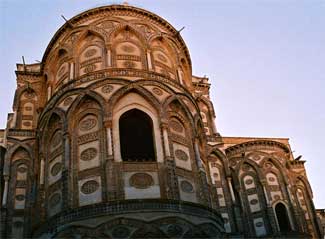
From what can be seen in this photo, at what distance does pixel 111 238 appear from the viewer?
14516 mm

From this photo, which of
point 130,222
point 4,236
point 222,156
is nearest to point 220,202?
point 222,156

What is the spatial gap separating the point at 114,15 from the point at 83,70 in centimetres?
368

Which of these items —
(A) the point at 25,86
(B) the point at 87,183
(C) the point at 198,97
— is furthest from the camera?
(C) the point at 198,97

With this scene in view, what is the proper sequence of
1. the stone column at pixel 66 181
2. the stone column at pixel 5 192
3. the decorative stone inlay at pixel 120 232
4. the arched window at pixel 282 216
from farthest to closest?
the arched window at pixel 282 216 < the stone column at pixel 5 192 < the stone column at pixel 66 181 < the decorative stone inlay at pixel 120 232

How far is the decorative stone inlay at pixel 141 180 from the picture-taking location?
15.8 m

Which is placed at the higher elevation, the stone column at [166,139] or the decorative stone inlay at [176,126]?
the decorative stone inlay at [176,126]

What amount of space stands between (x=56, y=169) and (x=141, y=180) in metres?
3.59

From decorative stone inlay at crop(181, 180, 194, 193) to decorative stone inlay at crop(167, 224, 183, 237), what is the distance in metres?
1.68

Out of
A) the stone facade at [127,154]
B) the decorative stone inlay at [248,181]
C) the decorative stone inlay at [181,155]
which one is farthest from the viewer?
the decorative stone inlay at [248,181]

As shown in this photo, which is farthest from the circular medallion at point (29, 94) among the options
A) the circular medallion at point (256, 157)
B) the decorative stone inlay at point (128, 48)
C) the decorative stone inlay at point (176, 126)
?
the circular medallion at point (256, 157)

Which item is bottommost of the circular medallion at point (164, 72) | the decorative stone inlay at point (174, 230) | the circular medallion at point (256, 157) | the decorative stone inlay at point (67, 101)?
the decorative stone inlay at point (174, 230)

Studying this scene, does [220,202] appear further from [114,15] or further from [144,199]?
[114,15]

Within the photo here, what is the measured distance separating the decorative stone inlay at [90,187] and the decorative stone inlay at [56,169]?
1597mm

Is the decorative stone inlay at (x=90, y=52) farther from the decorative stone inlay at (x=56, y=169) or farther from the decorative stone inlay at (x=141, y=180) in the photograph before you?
the decorative stone inlay at (x=141, y=180)
